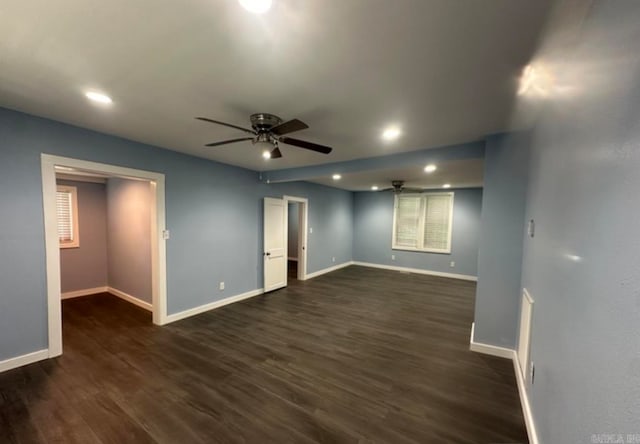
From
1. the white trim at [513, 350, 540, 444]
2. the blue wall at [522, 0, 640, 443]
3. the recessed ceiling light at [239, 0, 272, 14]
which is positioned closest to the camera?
the blue wall at [522, 0, 640, 443]

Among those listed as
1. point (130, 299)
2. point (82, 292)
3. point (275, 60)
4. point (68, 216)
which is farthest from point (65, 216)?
point (275, 60)

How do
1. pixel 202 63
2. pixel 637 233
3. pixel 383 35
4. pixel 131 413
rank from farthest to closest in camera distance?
pixel 131 413 → pixel 202 63 → pixel 383 35 → pixel 637 233

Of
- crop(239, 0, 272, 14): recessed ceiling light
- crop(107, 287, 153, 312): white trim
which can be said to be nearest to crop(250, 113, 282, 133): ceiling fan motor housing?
crop(239, 0, 272, 14): recessed ceiling light

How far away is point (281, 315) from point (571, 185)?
381cm

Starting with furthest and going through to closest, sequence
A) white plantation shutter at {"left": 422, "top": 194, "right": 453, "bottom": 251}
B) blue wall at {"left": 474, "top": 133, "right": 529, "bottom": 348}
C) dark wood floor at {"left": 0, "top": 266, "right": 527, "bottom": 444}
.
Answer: white plantation shutter at {"left": 422, "top": 194, "right": 453, "bottom": 251}
blue wall at {"left": 474, "top": 133, "right": 529, "bottom": 348}
dark wood floor at {"left": 0, "top": 266, "right": 527, "bottom": 444}

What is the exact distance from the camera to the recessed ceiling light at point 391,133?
8.91 ft

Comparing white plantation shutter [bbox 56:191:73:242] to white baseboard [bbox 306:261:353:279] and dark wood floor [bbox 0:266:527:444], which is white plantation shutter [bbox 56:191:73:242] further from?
white baseboard [bbox 306:261:353:279]

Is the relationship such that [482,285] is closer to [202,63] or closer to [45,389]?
[202,63]

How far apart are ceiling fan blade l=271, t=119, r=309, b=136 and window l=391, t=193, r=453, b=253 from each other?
605cm

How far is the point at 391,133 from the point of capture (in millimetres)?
2854

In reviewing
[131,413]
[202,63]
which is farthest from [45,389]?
[202,63]

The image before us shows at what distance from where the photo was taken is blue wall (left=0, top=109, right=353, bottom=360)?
98.4 inches

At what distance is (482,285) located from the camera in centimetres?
304

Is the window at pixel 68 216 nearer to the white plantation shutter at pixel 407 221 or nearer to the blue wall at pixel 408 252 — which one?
the blue wall at pixel 408 252
